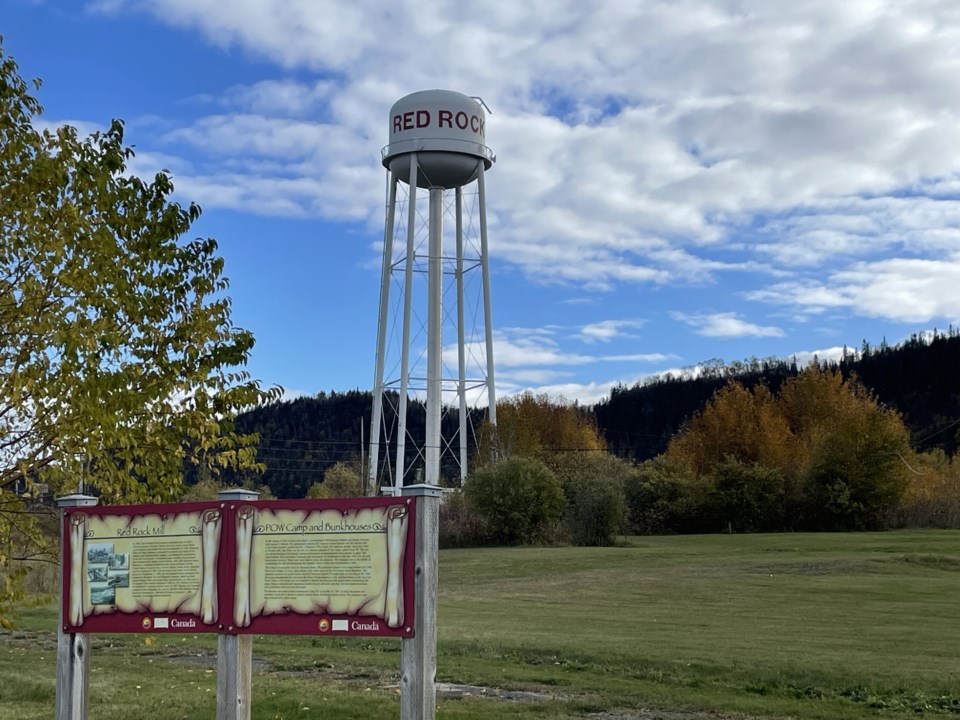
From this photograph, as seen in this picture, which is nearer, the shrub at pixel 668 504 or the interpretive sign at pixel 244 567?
the interpretive sign at pixel 244 567

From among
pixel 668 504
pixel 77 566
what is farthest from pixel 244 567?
pixel 668 504

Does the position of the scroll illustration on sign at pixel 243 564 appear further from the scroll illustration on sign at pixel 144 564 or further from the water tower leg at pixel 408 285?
the water tower leg at pixel 408 285

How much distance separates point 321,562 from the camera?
8.91m

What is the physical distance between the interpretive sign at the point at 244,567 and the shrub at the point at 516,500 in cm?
4634

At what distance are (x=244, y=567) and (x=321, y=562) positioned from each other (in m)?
0.72

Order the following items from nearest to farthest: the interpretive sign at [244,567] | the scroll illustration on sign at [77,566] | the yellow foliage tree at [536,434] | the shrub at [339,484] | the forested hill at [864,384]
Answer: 1. the interpretive sign at [244,567]
2. the scroll illustration on sign at [77,566]
3. the yellow foliage tree at [536,434]
4. the shrub at [339,484]
5. the forested hill at [864,384]

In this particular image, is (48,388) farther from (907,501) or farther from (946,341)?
(946,341)

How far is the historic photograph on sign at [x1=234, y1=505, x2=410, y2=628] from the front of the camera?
8695 mm

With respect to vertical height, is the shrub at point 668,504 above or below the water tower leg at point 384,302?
below

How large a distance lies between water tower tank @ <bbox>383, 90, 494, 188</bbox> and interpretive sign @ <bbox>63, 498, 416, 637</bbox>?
1684 inches

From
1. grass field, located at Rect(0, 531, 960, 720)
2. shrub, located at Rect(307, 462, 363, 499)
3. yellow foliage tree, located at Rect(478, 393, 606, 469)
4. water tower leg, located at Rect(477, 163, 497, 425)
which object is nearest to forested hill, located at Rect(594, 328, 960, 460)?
yellow foliage tree, located at Rect(478, 393, 606, 469)

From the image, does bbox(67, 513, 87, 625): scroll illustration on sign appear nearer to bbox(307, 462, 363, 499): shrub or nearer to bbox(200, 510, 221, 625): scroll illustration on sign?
bbox(200, 510, 221, 625): scroll illustration on sign

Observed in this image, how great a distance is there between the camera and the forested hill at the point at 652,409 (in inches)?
5620

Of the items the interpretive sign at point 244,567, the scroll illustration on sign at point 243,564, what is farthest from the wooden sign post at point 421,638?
the scroll illustration on sign at point 243,564
